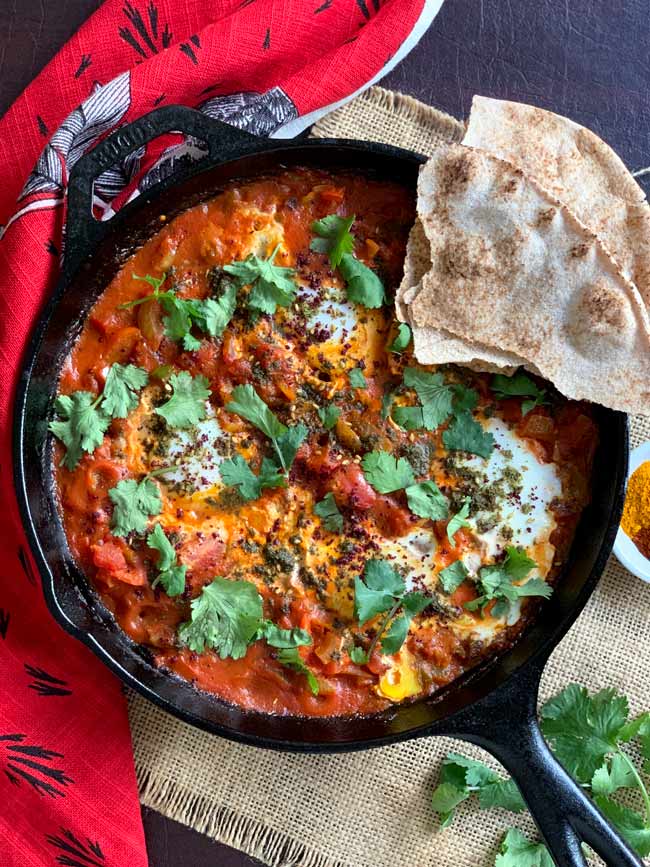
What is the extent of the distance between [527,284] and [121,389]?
144 centimetres

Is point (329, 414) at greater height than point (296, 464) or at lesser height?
greater

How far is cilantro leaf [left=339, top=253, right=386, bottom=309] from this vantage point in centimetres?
332

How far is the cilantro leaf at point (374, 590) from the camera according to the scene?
130 inches

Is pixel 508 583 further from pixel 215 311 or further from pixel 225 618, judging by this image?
pixel 215 311

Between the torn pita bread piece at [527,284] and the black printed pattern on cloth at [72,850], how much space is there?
2.31 metres

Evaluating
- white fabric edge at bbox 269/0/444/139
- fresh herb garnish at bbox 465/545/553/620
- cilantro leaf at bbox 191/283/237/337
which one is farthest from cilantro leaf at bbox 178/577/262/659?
white fabric edge at bbox 269/0/444/139

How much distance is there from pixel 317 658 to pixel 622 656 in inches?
47.8

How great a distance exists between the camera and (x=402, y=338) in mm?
3262

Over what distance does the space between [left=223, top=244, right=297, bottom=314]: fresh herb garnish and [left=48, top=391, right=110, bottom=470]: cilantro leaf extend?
2.14 feet

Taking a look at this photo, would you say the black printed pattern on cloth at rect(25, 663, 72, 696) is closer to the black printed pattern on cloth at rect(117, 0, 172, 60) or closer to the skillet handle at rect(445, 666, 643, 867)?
the skillet handle at rect(445, 666, 643, 867)

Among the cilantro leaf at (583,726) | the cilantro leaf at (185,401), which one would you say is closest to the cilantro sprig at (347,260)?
the cilantro leaf at (185,401)

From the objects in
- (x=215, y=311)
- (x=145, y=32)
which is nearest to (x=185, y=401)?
(x=215, y=311)

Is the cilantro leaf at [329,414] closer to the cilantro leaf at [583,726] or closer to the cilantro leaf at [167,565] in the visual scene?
the cilantro leaf at [167,565]

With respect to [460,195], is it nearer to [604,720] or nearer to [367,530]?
[367,530]
